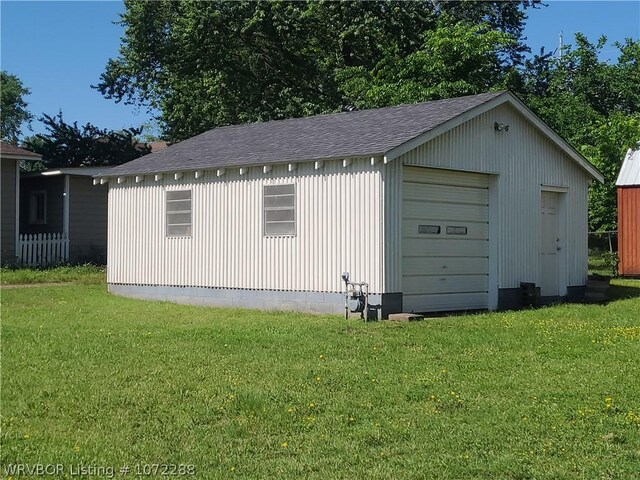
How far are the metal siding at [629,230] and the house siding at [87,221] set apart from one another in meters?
16.2

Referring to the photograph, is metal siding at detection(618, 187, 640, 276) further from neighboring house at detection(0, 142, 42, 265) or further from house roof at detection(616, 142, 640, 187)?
neighboring house at detection(0, 142, 42, 265)

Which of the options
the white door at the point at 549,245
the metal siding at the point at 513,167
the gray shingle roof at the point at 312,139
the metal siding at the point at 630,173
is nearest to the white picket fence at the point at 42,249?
the gray shingle roof at the point at 312,139

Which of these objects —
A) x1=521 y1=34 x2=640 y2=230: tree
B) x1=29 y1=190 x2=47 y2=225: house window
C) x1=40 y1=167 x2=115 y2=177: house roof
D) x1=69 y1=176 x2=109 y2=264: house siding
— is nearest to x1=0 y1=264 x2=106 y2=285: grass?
x1=69 y1=176 x2=109 y2=264: house siding

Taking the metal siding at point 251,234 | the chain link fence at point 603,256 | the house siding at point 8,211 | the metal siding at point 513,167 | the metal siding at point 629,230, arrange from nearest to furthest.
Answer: the metal siding at point 251,234 → the metal siding at point 513,167 → the metal siding at point 629,230 → the house siding at point 8,211 → the chain link fence at point 603,256

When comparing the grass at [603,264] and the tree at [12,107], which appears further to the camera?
the tree at [12,107]

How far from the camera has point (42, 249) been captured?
84.1 ft

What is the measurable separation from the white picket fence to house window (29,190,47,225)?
1.99 meters

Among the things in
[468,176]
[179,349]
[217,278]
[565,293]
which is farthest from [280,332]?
[565,293]

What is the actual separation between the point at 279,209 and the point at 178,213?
2.98 m

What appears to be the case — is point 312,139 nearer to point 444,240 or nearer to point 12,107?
point 444,240

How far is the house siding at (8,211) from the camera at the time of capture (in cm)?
2494

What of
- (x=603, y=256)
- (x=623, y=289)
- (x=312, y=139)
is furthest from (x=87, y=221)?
(x=603, y=256)

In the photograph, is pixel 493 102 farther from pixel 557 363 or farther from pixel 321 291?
pixel 557 363

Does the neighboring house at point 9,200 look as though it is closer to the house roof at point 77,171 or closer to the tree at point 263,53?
the house roof at point 77,171
